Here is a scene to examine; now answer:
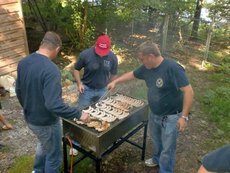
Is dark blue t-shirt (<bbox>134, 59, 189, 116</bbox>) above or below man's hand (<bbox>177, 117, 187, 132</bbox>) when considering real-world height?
above

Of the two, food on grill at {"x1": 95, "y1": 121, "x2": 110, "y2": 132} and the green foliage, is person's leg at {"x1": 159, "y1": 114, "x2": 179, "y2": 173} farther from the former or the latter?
the green foliage

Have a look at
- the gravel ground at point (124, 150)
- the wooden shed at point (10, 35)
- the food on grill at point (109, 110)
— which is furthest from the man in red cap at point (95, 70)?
the wooden shed at point (10, 35)

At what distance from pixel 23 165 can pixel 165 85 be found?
3.04 m

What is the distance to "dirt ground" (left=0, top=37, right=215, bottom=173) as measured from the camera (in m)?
5.25

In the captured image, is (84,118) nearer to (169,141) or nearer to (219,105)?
(169,141)

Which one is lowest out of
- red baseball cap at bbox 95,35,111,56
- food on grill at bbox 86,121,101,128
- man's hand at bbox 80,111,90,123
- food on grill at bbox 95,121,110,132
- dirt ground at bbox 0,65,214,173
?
dirt ground at bbox 0,65,214,173

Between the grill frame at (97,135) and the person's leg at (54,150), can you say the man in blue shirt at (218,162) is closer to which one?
the grill frame at (97,135)

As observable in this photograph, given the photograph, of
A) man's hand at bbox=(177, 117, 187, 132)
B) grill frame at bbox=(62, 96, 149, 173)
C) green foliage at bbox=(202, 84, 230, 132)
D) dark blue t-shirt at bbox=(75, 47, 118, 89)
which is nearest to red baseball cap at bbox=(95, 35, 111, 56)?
dark blue t-shirt at bbox=(75, 47, 118, 89)

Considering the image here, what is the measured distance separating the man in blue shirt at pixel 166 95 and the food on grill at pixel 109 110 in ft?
1.37

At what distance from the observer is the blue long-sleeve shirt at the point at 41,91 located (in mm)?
3543

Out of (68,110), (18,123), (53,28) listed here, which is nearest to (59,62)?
(53,28)

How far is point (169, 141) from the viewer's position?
4453 millimetres

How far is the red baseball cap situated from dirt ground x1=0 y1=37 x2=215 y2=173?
2.06 metres

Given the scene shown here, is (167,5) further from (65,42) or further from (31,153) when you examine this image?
(31,153)
